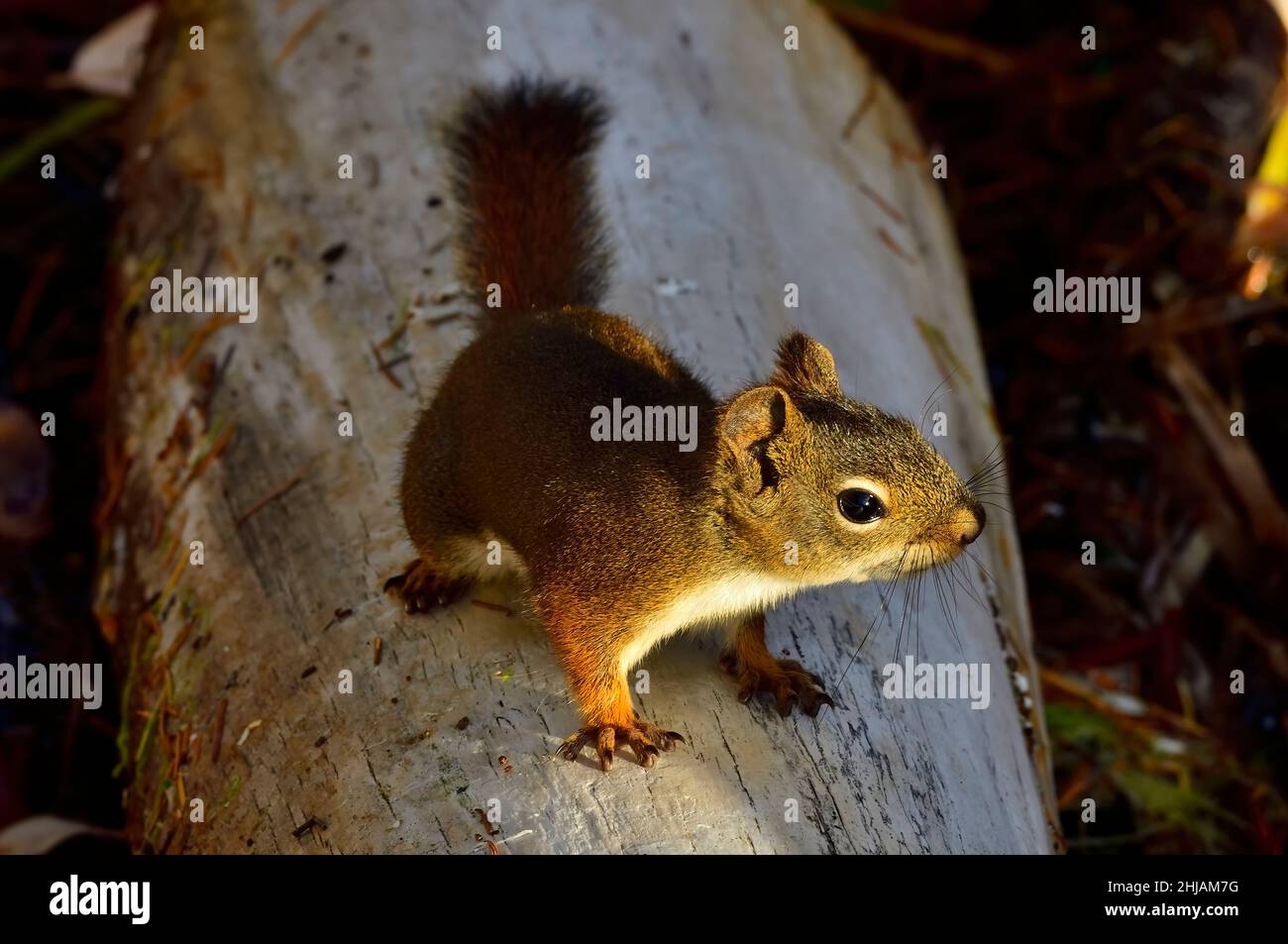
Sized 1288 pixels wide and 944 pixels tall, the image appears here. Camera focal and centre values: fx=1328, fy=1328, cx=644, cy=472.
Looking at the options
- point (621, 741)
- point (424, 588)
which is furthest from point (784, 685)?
point (424, 588)

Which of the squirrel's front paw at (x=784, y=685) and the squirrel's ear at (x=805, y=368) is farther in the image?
the squirrel's ear at (x=805, y=368)

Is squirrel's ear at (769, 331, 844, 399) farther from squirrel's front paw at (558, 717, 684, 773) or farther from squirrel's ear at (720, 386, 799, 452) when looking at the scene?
squirrel's front paw at (558, 717, 684, 773)

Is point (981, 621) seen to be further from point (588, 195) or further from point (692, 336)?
point (588, 195)

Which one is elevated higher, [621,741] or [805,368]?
[805,368]

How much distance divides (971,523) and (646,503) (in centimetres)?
51

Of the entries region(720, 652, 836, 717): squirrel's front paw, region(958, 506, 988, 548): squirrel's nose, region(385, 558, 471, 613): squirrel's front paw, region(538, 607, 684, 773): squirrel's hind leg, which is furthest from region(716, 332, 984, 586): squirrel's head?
region(385, 558, 471, 613): squirrel's front paw

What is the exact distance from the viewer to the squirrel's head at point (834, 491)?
205 cm

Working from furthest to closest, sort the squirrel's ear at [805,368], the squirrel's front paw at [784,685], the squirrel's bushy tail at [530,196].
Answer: the squirrel's bushy tail at [530,196]
the squirrel's ear at [805,368]
the squirrel's front paw at [784,685]

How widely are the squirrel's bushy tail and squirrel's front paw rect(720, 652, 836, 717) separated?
2.76 ft

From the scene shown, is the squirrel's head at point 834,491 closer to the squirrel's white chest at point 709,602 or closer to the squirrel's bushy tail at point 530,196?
the squirrel's white chest at point 709,602

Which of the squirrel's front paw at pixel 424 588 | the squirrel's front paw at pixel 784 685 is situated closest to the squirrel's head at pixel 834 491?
the squirrel's front paw at pixel 784 685

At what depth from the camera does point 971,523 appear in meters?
2.05

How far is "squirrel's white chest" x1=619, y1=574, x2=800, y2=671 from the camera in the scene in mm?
2113

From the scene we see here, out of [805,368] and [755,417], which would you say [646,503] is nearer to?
[755,417]
